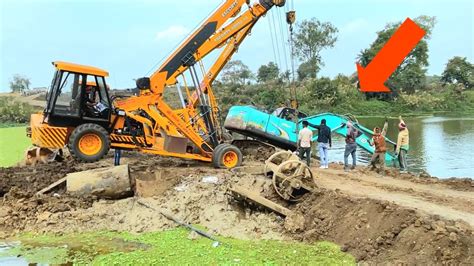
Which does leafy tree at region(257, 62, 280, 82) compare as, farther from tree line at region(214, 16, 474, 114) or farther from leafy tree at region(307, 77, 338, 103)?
leafy tree at region(307, 77, 338, 103)

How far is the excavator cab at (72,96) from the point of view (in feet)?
39.6

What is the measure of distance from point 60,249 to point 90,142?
13.8ft

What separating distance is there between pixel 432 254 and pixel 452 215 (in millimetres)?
1631

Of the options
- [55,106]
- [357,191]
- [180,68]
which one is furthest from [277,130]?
[55,106]

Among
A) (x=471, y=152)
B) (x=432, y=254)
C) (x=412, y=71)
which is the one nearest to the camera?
(x=432, y=254)

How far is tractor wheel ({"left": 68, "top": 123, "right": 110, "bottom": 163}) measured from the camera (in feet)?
39.2

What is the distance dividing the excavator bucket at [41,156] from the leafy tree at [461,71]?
63269 millimetres

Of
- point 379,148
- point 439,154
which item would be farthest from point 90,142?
point 439,154

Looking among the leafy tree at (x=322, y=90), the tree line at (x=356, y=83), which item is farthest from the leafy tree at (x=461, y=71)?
the leafy tree at (x=322, y=90)

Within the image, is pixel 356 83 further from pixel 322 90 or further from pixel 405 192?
pixel 405 192

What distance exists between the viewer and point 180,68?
13445mm

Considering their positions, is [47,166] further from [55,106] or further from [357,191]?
[357,191]

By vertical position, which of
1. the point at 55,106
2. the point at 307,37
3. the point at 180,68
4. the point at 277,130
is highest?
the point at 307,37

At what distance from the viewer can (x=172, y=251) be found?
26.1 feet
